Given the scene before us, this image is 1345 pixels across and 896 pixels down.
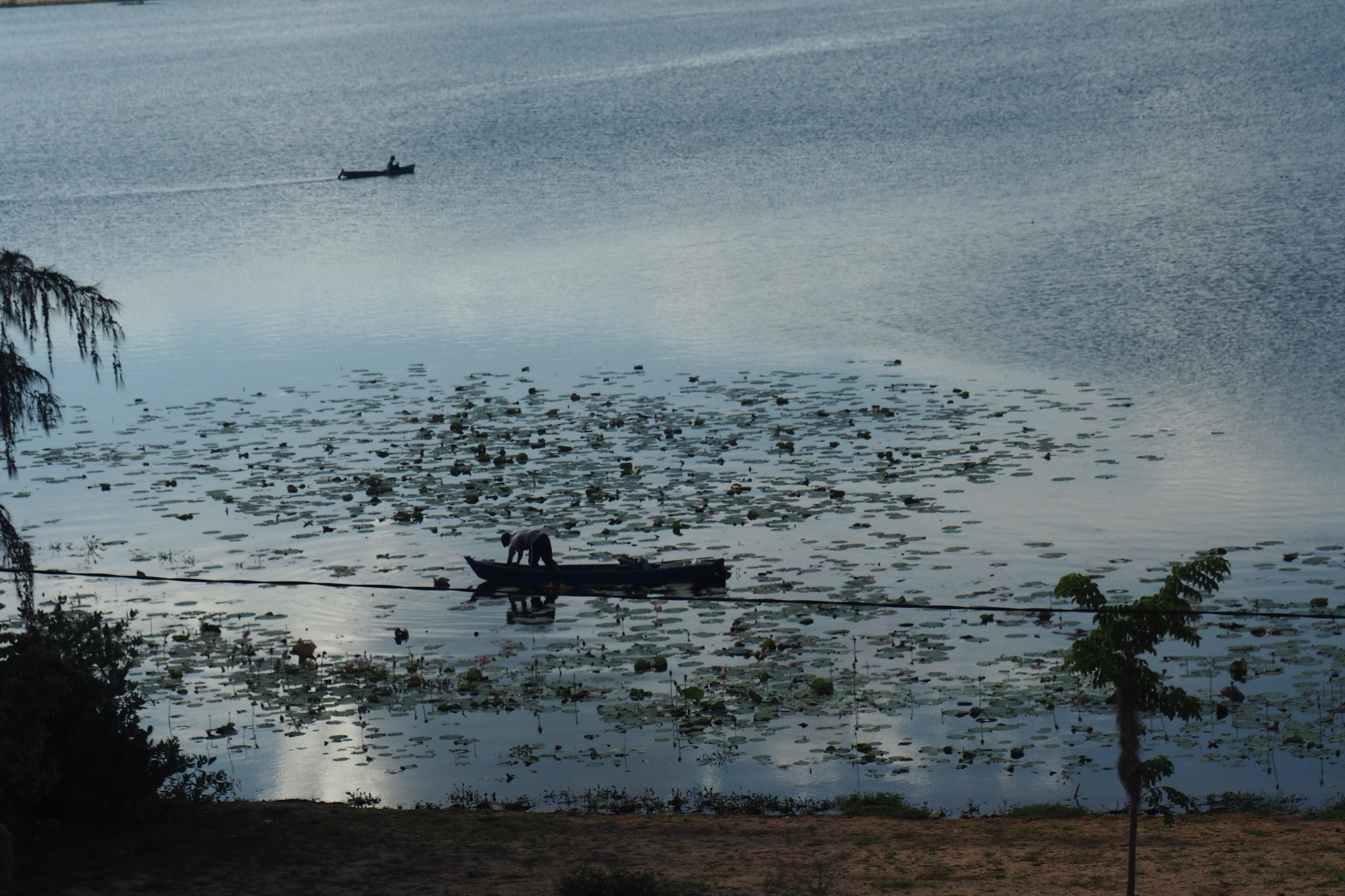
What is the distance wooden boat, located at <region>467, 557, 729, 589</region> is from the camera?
28.1 metres

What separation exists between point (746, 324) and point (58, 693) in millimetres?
38191

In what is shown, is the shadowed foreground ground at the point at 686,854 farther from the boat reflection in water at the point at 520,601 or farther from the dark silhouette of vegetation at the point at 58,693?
the boat reflection in water at the point at 520,601

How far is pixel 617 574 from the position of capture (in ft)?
92.7

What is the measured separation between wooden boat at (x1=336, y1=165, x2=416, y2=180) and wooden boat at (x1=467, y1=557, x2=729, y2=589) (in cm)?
6931

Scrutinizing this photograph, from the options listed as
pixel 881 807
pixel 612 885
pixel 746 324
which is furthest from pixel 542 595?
pixel 746 324

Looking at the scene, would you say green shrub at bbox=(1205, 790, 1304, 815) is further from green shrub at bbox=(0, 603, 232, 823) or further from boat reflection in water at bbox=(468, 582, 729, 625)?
green shrub at bbox=(0, 603, 232, 823)

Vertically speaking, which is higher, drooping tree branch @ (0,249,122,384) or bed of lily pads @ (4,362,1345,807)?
drooping tree branch @ (0,249,122,384)

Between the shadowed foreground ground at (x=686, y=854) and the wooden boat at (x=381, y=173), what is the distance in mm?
77992

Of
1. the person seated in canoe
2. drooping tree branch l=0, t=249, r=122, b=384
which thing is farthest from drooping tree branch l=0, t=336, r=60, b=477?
the person seated in canoe

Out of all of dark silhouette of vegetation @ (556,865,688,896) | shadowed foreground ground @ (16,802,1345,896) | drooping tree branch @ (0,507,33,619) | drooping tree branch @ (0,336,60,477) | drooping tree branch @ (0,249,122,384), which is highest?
drooping tree branch @ (0,249,122,384)

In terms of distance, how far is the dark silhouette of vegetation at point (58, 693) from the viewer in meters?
16.7

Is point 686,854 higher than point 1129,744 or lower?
lower

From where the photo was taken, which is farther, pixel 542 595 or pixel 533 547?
pixel 542 595

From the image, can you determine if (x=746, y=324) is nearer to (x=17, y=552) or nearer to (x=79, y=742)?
(x=79, y=742)
